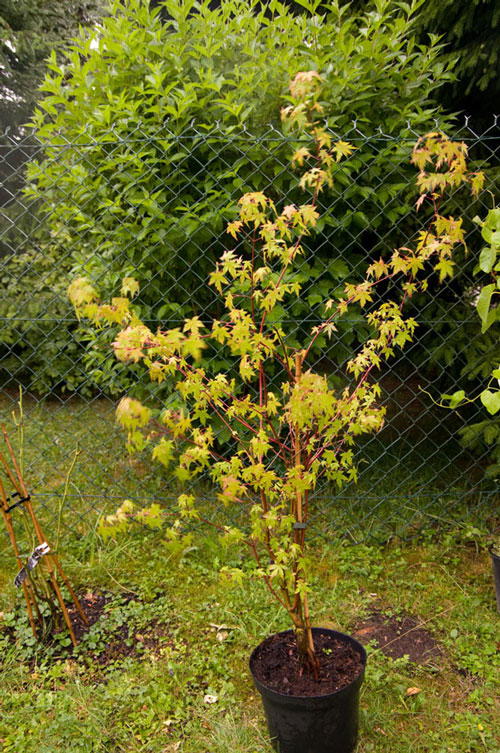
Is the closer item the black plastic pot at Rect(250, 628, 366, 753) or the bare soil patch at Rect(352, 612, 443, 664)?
the black plastic pot at Rect(250, 628, 366, 753)

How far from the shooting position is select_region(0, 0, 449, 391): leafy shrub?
2555 mm

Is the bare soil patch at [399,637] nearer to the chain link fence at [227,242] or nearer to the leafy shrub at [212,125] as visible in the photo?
the chain link fence at [227,242]

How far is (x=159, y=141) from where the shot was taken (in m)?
2.61

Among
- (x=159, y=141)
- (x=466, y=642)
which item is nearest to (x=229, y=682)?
(x=466, y=642)

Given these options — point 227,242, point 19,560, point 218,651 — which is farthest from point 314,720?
point 227,242

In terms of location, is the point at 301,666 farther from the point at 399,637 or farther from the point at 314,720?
the point at 399,637

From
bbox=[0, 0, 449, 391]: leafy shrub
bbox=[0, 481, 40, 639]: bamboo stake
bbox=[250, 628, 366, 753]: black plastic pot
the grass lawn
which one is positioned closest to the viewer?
bbox=[250, 628, 366, 753]: black plastic pot

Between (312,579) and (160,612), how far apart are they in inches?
24.5

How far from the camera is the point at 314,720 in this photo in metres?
1.53

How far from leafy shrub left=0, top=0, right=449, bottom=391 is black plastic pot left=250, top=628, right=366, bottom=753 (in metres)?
1.45

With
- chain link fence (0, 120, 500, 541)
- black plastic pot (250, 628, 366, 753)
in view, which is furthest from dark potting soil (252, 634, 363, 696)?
chain link fence (0, 120, 500, 541)

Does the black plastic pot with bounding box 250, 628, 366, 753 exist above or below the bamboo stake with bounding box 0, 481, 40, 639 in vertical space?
above

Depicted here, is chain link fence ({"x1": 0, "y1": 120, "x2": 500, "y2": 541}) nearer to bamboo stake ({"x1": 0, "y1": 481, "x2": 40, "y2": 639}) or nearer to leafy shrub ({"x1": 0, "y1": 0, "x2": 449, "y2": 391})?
leafy shrub ({"x1": 0, "y1": 0, "x2": 449, "y2": 391})

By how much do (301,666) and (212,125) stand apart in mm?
2177
